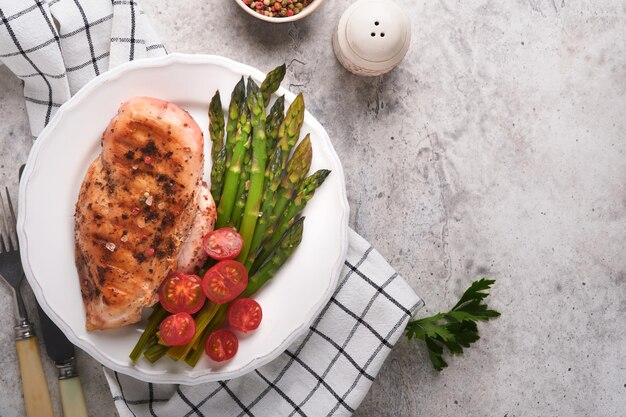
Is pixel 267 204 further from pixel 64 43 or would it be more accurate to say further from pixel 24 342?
pixel 24 342

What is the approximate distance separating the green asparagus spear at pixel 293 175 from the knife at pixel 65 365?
150 cm

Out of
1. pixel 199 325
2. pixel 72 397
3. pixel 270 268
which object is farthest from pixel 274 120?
pixel 72 397

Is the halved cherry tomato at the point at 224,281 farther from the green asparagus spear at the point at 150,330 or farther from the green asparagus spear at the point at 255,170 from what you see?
the green asparagus spear at the point at 150,330

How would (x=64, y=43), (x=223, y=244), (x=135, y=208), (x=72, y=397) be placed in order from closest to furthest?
(x=135, y=208), (x=223, y=244), (x=64, y=43), (x=72, y=397)

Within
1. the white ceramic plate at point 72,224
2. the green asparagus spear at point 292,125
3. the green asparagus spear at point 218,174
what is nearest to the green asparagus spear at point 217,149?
the green asparagus spear at point 218,174

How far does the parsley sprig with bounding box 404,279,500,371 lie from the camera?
12.9 feet

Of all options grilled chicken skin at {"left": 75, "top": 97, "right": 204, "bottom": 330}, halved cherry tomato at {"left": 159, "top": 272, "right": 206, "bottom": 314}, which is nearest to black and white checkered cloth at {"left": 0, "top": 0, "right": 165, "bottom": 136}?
grilled chicken skin at {"left": 75, "top": 97, "right": 204, "bottom": 330}

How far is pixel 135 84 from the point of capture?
3576mm

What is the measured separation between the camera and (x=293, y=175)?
142 inches

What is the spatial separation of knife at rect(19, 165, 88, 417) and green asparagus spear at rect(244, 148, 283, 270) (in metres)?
1.26

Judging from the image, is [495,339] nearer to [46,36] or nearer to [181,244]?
[181,244]

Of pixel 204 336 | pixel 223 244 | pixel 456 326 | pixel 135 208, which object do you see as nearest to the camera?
pixel 135 208

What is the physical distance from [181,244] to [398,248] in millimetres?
1482

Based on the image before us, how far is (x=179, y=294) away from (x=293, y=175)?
3.08 ft
